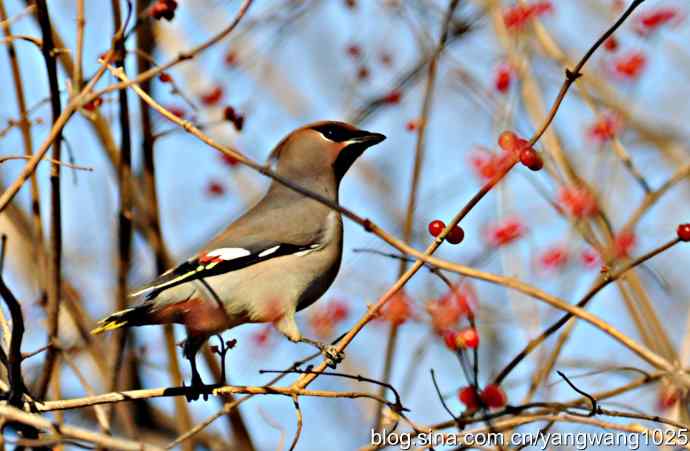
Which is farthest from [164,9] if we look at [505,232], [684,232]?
[684,232]

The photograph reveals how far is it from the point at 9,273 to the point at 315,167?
3.00 m

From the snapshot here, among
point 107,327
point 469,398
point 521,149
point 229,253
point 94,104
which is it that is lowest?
point 469,398

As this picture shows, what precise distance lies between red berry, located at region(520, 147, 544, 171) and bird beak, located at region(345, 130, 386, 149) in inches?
66.3

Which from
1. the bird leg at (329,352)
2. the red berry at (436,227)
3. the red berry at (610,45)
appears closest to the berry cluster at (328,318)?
the bird leg at (329,352)

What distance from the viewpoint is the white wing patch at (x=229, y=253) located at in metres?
4.09

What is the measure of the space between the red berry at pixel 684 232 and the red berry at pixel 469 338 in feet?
1.98

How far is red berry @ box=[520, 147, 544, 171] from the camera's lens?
2701 mm

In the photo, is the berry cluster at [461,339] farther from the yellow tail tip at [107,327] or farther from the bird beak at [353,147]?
the bird beak at [353,147]

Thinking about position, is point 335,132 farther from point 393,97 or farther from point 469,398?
point 469,398

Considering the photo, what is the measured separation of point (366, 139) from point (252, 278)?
0.89 meters

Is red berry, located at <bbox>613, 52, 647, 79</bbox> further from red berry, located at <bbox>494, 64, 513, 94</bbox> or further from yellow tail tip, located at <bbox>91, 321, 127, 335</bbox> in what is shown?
yellow tail tip, located at <bbox>91, 321, 127, 335</bbox>

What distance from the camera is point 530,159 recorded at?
2.74 meters

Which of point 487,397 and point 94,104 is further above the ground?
point 94,104

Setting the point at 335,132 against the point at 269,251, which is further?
the point at 335,132
